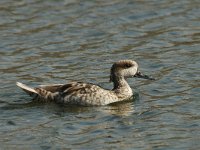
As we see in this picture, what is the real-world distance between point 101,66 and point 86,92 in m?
2.82

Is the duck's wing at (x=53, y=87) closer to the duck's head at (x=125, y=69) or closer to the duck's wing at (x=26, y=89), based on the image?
the duck's wing at (x=26, y=89)

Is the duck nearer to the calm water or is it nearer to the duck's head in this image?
the duck's head

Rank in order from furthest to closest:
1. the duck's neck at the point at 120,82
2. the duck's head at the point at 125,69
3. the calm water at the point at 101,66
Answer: the duck's neck at the point at 120,82
the duck's head at the point at 125,69
the calm water at the point at 101,66

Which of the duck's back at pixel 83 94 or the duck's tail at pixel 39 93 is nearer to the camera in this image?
the duck's back at pixel 83 94

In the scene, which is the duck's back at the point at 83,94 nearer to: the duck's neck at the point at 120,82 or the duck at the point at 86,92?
the duck at the point at 86,92

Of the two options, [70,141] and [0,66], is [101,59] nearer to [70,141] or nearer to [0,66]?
[0,66]

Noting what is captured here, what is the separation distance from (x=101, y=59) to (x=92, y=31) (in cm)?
242

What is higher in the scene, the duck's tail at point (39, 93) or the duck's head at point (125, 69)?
the duck's head at point (125, 69)

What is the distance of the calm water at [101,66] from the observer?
1545 centimetres

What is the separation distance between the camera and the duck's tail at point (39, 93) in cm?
1817

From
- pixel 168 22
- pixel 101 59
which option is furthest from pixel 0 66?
pixel 168 22

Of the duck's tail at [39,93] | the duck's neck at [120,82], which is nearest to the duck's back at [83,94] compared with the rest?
the duck's tail at [39,93]

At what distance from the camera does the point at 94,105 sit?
1803 cm

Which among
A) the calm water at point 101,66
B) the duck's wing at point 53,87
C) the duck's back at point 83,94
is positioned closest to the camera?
the calm water at point 101,66
